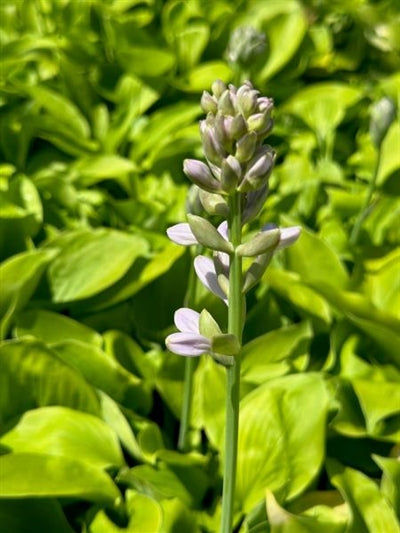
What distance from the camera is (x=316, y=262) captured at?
2.09 metres

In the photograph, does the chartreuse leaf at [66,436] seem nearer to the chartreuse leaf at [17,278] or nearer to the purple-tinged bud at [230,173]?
the chartreuse leaf at [17,278]

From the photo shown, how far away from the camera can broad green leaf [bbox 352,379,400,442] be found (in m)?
1.75

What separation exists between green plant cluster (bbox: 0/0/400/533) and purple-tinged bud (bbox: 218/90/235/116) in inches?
26.4

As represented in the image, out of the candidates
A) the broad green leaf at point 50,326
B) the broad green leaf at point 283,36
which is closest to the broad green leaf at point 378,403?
the broad green leaf at point 50,326

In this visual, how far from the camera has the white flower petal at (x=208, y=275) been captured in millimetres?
1179

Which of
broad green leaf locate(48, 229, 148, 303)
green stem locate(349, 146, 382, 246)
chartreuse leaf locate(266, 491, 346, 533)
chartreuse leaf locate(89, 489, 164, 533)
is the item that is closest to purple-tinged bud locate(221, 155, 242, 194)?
chartreuse leaf locate(266, 491, 346, 533)

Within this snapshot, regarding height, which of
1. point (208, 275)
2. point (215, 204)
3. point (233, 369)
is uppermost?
point (215, 204)

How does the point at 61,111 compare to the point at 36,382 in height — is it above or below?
above

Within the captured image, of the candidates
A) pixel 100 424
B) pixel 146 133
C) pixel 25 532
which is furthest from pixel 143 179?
pixel 25 532

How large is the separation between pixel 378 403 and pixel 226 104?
0.87 m

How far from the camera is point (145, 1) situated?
328 centimetres

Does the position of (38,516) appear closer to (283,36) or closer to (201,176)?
(201,176)

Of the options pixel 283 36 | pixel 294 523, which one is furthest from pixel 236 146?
pixel 283 36

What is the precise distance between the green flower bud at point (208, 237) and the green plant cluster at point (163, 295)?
54 cm
